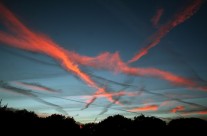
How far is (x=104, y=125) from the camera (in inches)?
4803

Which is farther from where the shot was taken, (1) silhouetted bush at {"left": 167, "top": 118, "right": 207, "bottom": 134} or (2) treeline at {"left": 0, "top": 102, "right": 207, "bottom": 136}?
(1) silhouetted bush at {"left": 167, "top": 118, "right": 207, "bottom": 134}

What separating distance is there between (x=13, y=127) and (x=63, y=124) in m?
38.7

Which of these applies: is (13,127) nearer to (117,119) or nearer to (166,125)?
(117,119)

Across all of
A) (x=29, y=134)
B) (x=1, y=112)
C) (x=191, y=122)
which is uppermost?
(x=191, y=122)

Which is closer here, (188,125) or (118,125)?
(188,125)

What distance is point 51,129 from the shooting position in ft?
339

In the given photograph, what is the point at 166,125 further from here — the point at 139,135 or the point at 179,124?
the point at 139,135

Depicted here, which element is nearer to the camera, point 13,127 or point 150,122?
point 13,127

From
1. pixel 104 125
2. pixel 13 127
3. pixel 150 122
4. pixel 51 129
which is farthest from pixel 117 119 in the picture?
pixel 13 127

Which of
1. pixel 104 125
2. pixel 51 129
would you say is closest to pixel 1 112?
pixel 51 129

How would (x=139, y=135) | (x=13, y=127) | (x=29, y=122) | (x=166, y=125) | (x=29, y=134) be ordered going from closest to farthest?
(x=13, y=127)
(x=29, y=134)
(x=29, y=122)
(x=139, y=135)
(x=166, y=125)

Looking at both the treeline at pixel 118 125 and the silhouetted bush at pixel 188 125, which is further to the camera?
the silhouetted bush at pixel 188 125

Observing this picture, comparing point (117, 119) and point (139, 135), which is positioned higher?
point (117, 119)

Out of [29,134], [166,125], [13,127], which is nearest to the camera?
[13,127]
